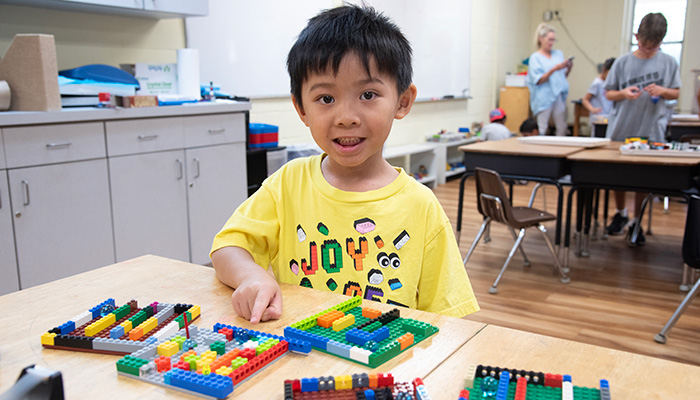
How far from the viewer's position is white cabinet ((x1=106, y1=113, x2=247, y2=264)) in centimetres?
294

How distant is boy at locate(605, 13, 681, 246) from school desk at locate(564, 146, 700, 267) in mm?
834

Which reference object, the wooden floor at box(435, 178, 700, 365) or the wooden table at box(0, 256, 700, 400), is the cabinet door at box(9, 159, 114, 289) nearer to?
the wooden table at box(0, 256, 700, 400)

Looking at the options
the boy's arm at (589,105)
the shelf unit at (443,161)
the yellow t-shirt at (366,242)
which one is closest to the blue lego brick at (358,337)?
the yellow t-shirt at (366,242)

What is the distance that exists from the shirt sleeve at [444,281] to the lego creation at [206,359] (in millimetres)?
439

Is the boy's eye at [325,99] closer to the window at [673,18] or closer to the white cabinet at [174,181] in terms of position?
the white cabinet at [174,181]

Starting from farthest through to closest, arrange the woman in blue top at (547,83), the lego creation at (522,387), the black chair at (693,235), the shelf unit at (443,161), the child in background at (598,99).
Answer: the woman in blue top at (547,83), the child in background at (598,99), the shelf unit at (443,161), the black chair at (693,235), the lego creation at (522,387)

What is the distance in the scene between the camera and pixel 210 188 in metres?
3.42

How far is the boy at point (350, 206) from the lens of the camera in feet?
3.47

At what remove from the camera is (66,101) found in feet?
8.95

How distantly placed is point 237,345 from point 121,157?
2.40 m

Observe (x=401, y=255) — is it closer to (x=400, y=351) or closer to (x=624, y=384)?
(x=400, y=351)

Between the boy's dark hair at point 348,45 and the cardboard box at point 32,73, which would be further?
the cardboard box at point 32,73

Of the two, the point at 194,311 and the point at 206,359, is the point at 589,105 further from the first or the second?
the point at 206,359

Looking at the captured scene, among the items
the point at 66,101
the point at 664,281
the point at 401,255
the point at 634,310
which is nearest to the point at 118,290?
the point at 401,255
